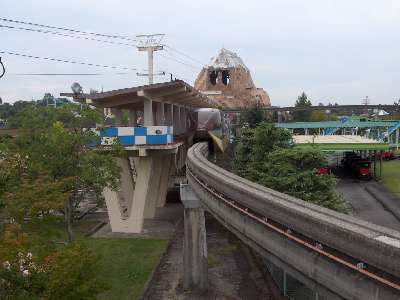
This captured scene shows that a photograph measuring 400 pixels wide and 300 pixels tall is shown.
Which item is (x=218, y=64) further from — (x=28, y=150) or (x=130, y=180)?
(x=28, y=150)

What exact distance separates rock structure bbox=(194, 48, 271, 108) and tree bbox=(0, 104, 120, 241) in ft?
375

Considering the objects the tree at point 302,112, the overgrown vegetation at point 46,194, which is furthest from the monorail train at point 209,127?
the tree at point 302,112

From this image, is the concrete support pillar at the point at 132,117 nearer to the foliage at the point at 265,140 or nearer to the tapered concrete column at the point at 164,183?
the tapered concrete column at the point at 164,183

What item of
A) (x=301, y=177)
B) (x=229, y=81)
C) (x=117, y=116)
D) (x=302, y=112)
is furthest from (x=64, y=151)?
(x=229, y=81)

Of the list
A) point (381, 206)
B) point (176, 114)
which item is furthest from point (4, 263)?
point (381, 206)

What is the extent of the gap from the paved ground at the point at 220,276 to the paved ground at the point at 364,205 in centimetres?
1145

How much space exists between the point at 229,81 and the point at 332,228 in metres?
136

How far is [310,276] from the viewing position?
851 cm

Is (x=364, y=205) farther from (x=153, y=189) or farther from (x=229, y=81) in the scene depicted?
(x=229, y=81)

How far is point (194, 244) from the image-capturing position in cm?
1959

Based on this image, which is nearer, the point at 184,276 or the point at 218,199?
the point at 218,199

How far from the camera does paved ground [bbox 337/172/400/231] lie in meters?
31.7

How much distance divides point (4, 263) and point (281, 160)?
17.0m

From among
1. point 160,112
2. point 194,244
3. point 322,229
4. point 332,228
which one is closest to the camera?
point 332,228
